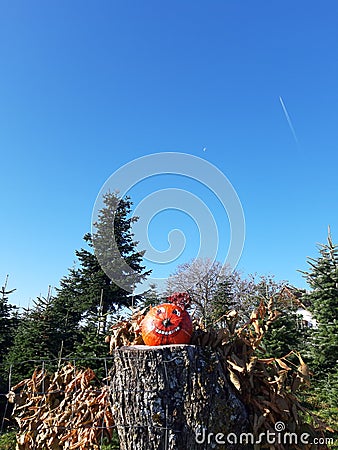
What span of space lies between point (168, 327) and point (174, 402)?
53 centimetres

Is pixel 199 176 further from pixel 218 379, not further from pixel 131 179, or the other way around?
pixel 218 379

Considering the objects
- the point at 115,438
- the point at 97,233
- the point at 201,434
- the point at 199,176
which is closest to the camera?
the point at 201,434

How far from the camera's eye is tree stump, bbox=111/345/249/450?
7.83ft

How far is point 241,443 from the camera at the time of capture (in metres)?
2.48

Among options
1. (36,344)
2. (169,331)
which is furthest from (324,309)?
(36,344)

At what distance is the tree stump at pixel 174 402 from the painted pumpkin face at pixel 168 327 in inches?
6.4

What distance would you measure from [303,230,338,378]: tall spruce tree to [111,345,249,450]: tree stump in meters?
4.23

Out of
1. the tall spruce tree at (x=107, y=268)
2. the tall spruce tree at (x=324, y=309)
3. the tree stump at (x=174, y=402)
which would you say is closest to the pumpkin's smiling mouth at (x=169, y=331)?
the tree stump at (x=174, y=402)

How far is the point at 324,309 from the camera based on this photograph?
6445 mm

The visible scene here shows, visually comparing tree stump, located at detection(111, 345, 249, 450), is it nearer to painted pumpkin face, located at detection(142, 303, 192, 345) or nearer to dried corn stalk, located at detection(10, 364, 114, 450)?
painted pumpkin face, located at detection(142, 303, 192, 345)

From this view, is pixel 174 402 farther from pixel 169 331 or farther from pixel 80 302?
pixel 80 302

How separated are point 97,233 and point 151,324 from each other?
852cm

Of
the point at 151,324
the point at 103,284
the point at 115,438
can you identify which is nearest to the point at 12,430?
the point at 115,438

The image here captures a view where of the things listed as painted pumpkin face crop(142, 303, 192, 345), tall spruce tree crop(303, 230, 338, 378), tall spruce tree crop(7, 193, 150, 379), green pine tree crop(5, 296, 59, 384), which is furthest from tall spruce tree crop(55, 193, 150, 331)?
painted pumpkin face crop(142, 303, 192, 345)
